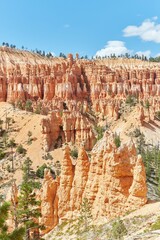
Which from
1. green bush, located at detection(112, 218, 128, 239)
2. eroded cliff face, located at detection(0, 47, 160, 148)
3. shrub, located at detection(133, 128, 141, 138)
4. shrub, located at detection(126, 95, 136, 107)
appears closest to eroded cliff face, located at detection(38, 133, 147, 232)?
green bush, located at detection(112, 218, 128, 239)

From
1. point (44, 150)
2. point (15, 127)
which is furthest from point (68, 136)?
point (15, 127)

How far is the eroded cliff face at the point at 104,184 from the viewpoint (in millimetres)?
31562

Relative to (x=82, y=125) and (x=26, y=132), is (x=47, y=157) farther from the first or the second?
(x=26, y=132)

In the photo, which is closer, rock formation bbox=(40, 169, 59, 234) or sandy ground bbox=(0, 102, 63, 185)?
rock formation bbox=(40, 169, 59, 234)

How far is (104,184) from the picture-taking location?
33.6 meters

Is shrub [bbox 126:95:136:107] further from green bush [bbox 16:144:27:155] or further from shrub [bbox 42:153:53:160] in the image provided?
green bush [bbox 16:144:27:155]

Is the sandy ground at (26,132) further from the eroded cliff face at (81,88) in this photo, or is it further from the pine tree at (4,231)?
the pine tree at (4,231)

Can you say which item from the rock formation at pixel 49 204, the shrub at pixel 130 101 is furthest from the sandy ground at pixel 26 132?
the shrub at pixel 130 101

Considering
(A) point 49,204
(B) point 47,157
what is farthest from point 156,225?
(B) point 47,157

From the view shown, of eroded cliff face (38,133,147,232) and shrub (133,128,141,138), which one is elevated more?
shrub (133,128,141,138)

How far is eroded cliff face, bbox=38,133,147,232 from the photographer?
31.6m

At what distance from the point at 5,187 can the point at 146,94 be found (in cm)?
10205

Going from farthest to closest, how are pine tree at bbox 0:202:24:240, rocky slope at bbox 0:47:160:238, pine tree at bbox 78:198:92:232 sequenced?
rocky slope at bbox 0:47:160:238
pine tree at bbox 78:198:92:232
pine tree at bbox 0:202:24:240

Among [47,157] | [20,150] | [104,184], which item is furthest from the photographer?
[20,150]
